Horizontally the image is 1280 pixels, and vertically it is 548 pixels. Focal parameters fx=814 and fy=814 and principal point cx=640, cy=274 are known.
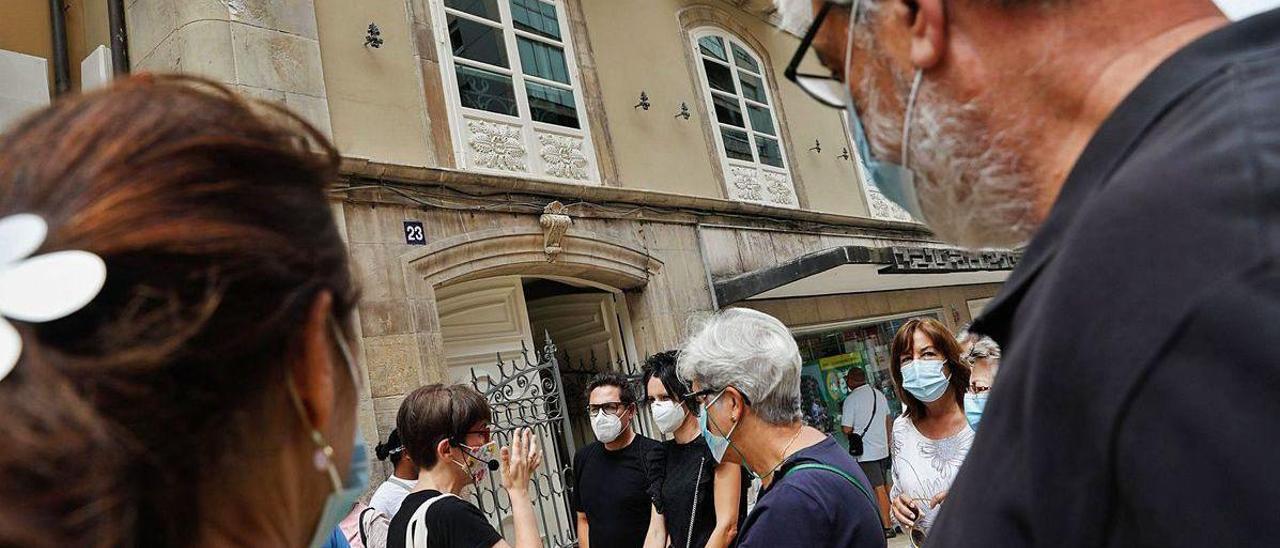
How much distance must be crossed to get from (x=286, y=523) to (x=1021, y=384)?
2.88ft

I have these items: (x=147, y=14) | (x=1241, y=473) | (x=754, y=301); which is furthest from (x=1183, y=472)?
(x=754, y=301)

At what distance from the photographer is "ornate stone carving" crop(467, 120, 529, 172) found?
774 cm

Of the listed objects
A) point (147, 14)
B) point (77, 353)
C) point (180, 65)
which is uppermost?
point (147, 14)

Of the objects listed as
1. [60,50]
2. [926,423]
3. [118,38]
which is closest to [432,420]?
[926,423]

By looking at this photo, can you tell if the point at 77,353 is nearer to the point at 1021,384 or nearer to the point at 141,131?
the point at 141,131

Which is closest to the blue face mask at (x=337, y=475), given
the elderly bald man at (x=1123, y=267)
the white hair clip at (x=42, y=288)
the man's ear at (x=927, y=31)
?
the white hair clip at (x=42, y=288)

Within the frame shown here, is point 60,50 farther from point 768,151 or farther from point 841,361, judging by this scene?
point 841,361

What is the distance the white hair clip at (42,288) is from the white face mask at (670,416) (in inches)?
154

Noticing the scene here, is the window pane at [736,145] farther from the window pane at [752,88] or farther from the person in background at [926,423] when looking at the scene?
the person in background at [926,423]

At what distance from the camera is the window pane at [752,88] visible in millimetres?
11809

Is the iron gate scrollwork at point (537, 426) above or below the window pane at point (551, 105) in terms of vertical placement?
below

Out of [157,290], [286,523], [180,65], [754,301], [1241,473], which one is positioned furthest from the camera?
[754,301]

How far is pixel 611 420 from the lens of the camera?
A: 4840 mm

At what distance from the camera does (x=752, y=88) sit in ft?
39.4
